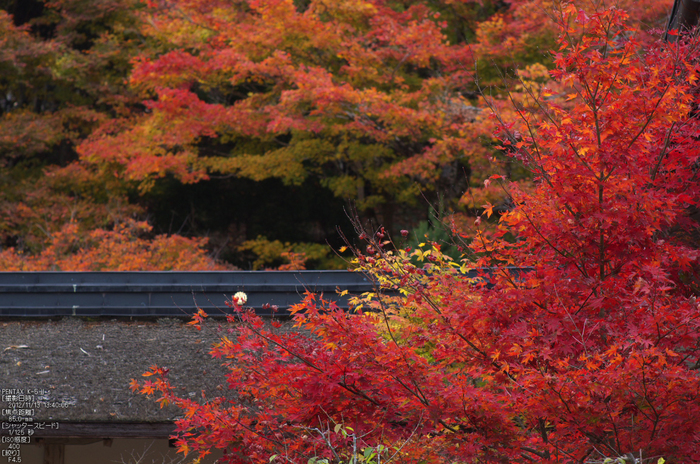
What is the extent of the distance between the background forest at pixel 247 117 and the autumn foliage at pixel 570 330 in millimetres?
4786

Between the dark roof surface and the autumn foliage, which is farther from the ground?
the autumn foliage

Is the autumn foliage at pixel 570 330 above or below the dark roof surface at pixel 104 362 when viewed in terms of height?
above

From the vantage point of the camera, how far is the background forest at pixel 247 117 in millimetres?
10203

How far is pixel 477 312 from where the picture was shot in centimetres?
337

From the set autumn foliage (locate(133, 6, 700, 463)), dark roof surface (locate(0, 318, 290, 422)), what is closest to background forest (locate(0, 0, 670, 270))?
dark roof surface (locate(0, 318, 290, 422))

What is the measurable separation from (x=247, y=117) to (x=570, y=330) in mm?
9712

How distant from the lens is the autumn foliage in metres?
2.96

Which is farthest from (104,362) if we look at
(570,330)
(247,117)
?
(247,117)

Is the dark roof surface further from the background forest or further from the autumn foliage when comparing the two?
the background forest

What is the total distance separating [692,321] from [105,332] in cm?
554

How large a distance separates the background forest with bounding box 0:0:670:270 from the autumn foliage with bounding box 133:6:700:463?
479 centimetres

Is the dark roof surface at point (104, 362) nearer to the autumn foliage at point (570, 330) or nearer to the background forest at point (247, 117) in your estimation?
the autumn foliage at point (570, 330)

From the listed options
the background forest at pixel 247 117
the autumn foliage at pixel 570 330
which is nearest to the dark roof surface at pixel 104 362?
the autumn foliage at pixel 570 330

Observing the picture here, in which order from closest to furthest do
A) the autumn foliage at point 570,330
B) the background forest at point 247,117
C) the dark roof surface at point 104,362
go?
the autumn foliage at point 570,330 → the dark roof surface at point 104,362 → the background forest at point 247,117
